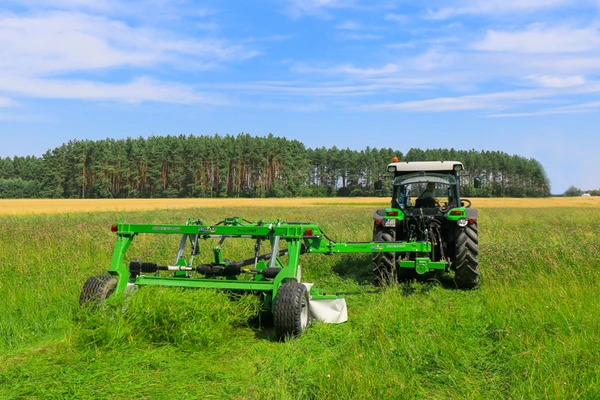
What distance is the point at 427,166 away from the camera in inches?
347

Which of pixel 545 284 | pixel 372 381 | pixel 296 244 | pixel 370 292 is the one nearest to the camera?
pixel 372 381

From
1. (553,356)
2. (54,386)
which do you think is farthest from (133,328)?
(553,356)

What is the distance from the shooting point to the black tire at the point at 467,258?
7703mm

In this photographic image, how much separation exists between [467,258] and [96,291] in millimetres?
5320

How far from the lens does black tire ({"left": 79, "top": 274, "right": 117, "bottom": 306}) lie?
203 inches

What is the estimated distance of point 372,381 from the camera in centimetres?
343

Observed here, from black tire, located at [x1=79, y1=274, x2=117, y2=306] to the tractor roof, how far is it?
5232mm

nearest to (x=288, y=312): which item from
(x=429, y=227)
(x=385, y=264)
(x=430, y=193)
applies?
(x=385, y=264)

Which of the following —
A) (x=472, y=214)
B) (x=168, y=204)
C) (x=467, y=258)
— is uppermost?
(x=472, y=214)

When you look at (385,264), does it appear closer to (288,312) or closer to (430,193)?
(430,193)

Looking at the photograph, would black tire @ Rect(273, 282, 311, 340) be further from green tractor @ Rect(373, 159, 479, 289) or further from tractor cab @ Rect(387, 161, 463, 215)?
tractor cab @ Rect(387, 161, 463, 215)

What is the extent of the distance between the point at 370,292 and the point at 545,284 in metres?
2.43

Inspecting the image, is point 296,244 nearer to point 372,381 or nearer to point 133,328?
point 133,328

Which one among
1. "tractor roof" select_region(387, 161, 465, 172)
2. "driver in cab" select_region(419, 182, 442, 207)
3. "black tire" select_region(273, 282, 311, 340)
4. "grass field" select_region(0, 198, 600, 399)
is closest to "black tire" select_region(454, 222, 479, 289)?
"grass field" select_region(0, 198, 600, 399)
